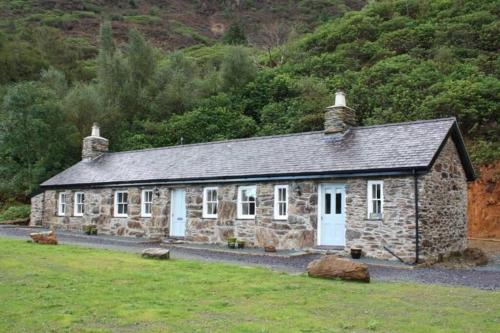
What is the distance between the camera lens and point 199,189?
70.2 ft

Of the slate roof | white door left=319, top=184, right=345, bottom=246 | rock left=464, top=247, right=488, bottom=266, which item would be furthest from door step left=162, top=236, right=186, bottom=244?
rock left=464, top=247, right=488, bottom=266

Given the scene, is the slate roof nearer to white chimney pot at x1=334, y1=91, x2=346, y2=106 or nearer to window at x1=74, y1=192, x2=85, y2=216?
window at x1=74, y1=192, x2=85, y2=216

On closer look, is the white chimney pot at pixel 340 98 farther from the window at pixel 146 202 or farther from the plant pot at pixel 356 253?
the window at pixel 146 202

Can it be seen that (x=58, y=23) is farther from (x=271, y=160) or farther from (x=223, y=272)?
(x=223, y=272)

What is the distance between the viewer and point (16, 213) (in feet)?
102

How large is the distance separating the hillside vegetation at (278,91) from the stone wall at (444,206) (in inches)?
323

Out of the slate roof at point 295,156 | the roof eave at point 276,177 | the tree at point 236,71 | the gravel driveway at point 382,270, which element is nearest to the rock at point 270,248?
the gravel driveway at point 382,270

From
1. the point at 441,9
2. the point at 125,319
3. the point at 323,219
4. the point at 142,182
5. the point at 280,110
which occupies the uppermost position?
the point at 441,9

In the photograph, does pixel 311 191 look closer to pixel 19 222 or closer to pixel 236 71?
pixel 19 222

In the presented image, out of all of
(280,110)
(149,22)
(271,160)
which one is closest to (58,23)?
(149,22)

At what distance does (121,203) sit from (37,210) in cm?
759

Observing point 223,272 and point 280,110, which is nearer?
point 223,272

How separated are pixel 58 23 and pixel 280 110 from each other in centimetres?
7278

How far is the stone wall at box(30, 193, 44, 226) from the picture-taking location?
94.1 feet
